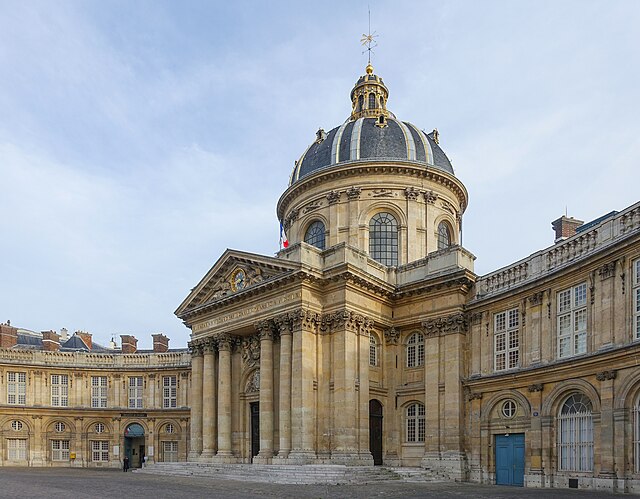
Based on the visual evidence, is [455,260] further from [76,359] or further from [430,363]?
[76,359]

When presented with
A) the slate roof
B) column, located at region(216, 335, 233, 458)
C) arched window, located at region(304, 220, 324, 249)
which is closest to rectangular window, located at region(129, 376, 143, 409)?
column, located at region(216, 335, 233, 458)

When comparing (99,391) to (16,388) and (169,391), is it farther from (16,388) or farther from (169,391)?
(16,388)

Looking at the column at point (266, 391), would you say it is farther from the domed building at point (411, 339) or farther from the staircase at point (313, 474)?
the staircase at point (313, 474)

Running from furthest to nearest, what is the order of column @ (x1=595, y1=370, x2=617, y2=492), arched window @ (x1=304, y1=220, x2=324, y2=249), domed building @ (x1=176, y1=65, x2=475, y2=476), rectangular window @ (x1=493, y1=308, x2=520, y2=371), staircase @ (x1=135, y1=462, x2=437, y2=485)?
1. arched window @ (x1=304, y1=220, x2=324, y2=249)
2. domed building @ (x1=176, y1=65, x2=475, y2=476)
3. rectangular window @ (x1=493, y1=308, x2=520, y2=371)
4. staircase @ (x1=135, y1=462, x2=437, y2=485)
5. column @ (x1=595, y1=370, x2=617, y2=492)

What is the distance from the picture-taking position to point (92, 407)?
51.8 meters

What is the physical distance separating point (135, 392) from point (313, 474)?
96.1 ft

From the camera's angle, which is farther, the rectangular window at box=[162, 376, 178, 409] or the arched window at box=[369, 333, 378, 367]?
the rectangular window at box=[162, 376, 178, 409]

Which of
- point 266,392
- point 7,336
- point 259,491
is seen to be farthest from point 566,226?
point 7,336

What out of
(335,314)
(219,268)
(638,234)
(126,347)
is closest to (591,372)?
(638,234)

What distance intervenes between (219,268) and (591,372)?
20341mm

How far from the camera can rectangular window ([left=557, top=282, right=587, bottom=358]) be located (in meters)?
25.1

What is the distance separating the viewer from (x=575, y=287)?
2564 cm

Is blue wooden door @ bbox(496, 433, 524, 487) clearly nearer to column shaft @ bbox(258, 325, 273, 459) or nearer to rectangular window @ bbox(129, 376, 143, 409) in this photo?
column shaft @ bbox(258, 325, 273, 459)

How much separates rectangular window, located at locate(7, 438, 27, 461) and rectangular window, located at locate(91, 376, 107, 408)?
562 cm
